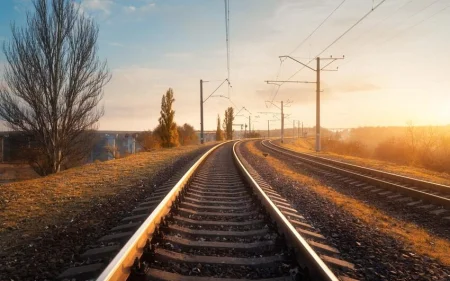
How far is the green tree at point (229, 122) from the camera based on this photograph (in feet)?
277

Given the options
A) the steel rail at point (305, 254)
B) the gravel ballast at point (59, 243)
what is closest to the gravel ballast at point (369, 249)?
the steel rail at point (305, 254)

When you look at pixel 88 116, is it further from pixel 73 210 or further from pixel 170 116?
pixel 170 116

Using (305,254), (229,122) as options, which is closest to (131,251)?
(305,254)

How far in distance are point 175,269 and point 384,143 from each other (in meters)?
45.5

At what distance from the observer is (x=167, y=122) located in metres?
45.7

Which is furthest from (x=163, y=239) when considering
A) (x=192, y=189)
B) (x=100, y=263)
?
(x=192, y=189)

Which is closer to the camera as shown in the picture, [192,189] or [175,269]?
[175,269]

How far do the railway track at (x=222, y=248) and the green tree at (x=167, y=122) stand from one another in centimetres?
3912

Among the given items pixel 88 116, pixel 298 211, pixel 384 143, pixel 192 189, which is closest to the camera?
pixel 298 211

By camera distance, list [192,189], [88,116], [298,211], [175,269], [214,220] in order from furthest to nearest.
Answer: [88,116] < [192,189] < [298,211] < [214,220] < [175,269]

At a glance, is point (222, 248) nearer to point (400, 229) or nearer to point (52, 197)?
point (400, 229)

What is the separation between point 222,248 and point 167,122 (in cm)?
4204

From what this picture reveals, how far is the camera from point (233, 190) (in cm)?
902

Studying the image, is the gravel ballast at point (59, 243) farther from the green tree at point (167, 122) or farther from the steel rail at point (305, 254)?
the green tree at point (167, 122)
